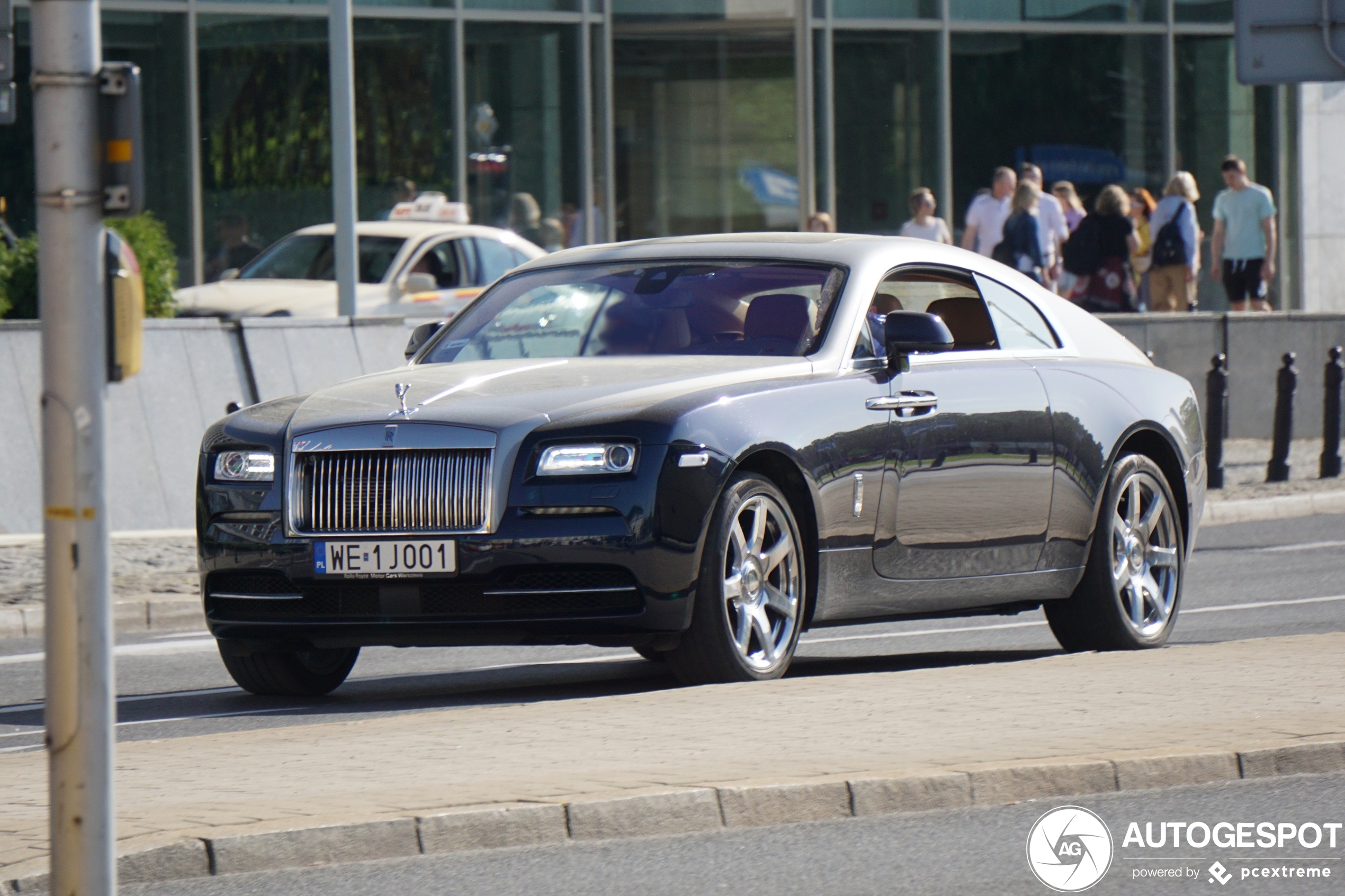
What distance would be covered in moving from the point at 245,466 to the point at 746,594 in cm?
170

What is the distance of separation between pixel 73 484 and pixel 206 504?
3.74 meters

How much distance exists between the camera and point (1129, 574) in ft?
31.7

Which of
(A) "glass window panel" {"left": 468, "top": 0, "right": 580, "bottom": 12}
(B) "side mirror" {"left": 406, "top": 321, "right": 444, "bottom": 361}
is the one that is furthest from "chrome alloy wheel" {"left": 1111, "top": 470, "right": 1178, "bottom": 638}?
(A) "glass window panel" {"left": 468, "top": 0, "right": 580, "bottom": 12}

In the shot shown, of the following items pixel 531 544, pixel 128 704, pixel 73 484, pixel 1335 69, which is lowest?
pixel 128 704

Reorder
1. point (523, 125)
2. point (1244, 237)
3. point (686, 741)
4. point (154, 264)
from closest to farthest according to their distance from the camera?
point (686, 741) < point (154, 264) < point (1244, 237) < point (523, 125)

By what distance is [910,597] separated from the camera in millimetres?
8844

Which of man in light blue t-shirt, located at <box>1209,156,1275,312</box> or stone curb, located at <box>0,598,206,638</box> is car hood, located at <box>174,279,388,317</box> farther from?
man in light blue t-shirt, located at <box>1209,156,1275,312</box>

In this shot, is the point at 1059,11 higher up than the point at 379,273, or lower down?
higher up

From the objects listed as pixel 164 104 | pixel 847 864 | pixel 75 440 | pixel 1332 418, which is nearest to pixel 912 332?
pixel 847 864

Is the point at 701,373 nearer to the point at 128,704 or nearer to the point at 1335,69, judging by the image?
the point at 128,704

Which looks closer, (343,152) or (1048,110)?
(343,152)

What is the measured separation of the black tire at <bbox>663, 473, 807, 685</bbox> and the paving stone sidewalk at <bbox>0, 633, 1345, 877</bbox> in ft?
0.59

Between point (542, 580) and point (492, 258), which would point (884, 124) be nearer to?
point (492, 258)

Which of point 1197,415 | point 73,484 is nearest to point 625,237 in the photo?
point 1197,415
